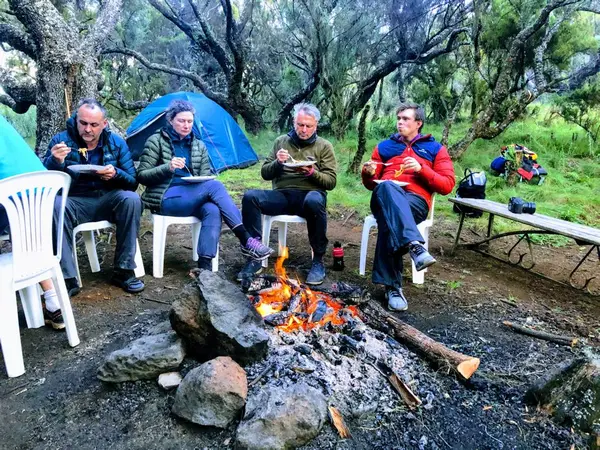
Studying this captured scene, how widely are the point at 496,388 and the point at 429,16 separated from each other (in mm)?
9052

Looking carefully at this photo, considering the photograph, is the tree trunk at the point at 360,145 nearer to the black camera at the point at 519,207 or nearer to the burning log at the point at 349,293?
the black camera at the point at 519,207

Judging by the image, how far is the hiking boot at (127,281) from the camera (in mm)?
3137

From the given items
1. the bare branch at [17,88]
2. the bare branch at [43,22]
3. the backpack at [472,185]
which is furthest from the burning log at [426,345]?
the bare branch at [17,88]

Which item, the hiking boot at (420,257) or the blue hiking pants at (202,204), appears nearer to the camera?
the hiking boot at (420,257)

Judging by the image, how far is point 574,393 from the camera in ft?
5.89

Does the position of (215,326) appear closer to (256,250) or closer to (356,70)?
(256,250)

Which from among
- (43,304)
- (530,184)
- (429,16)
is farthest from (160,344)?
(429,16)

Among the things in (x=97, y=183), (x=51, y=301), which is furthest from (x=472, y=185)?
(x=51, y=301)

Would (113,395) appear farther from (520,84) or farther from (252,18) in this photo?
(252,18)

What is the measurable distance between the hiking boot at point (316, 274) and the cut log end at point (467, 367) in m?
1.41

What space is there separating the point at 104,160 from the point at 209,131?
16.0 ft

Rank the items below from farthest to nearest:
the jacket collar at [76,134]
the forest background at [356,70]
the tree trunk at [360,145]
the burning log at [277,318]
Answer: the tree trunk at [360,145] < the forest background at [356,70] < the jacket collar at [76,134] < the burning log at [277,318]

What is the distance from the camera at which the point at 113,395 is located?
197cm

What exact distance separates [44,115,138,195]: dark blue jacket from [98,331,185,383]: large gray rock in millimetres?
1612
